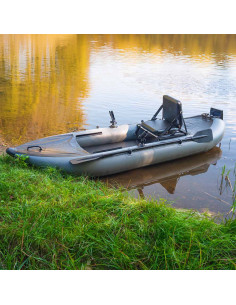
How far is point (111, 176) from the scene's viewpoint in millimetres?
6309

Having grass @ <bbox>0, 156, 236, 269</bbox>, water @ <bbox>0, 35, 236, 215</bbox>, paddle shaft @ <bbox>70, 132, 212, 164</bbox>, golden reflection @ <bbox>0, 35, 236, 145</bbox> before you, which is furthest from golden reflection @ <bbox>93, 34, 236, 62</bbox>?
grass @ <bbox>0, 156, 236, 269</bbox>

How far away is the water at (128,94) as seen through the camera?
6.35 meters

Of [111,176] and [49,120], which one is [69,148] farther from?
[49,120]

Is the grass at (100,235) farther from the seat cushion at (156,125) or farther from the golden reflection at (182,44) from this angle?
the golden reflection at (182,44)

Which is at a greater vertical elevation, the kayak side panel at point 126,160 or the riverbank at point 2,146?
the kayak side panel at point 126,160

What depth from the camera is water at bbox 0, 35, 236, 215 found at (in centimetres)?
635

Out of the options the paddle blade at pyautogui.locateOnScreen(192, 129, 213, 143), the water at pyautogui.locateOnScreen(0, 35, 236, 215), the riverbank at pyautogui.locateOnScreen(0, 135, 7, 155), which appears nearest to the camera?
the water at pyautogui.locateOnScreen(0, 35, 236, 215)

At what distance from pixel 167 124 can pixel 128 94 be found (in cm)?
539

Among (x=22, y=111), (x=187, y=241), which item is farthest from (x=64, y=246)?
(x=22, y=111)

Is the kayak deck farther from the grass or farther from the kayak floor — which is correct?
the grass

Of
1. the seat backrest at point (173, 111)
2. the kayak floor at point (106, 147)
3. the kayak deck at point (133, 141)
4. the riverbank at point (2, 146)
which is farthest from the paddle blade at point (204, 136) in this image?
the riverbank at point (2, 146)

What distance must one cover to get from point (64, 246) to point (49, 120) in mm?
6423

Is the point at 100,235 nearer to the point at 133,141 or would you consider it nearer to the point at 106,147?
the point at 106,147

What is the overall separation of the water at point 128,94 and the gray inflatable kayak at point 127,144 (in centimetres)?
39
